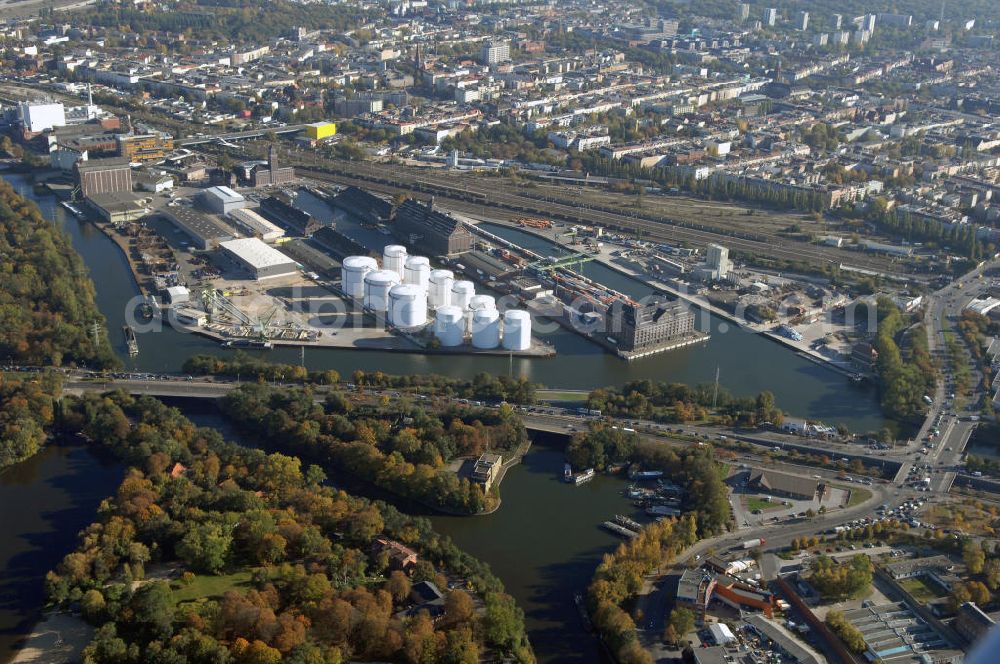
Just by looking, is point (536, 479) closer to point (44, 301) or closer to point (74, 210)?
point (44, 301)

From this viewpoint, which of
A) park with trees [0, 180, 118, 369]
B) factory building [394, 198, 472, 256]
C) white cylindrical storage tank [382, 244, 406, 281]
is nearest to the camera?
park with trees [0, 180, 118, 369]

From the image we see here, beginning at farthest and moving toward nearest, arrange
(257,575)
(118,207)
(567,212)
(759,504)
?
(567,212) < (118,207) < (759,504) < (257,575)

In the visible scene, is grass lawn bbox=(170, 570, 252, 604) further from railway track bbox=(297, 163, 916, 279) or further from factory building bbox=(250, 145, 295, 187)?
factory building bbox=(250, 145, 295, 187)

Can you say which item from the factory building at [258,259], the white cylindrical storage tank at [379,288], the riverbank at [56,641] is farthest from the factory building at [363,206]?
the riverbank at [56,641]

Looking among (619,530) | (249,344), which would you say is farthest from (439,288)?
(619,530)

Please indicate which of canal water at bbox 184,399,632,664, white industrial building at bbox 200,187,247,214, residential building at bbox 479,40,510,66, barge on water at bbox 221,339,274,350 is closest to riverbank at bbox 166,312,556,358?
barge on water at bbox 221,339,274,350

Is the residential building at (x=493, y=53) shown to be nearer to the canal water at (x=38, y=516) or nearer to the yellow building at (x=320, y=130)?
the yellow building at (x=320, y=130)
